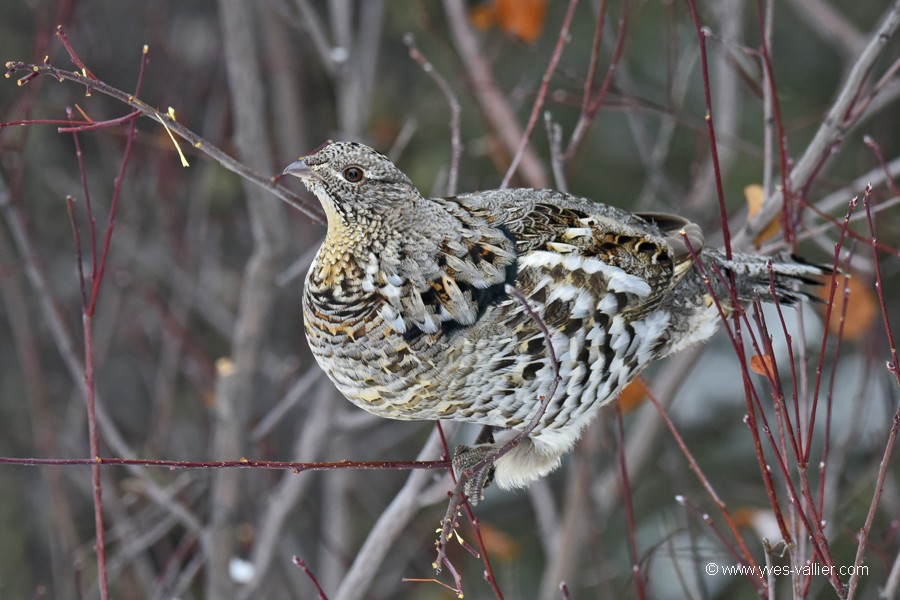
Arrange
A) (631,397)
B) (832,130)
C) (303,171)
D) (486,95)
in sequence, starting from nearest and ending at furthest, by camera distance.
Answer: (303,171) → (832,130) → (631,397) → (486,95)

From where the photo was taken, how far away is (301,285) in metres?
6.08

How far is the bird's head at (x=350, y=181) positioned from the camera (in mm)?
2383

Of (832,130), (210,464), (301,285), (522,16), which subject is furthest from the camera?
(301,285)

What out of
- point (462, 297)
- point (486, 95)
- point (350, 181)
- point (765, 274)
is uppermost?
point (486, 95)

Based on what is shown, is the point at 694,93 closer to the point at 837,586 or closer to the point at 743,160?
the point at 743,160

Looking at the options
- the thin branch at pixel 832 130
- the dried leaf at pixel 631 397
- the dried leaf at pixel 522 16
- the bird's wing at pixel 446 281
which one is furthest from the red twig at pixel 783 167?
the dried leaf at pixel 522 16

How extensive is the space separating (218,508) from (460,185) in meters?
3.16

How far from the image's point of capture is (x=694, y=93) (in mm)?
7273

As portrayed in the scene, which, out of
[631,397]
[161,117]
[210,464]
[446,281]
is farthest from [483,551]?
[631,397]

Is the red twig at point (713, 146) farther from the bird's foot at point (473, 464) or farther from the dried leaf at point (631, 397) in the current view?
the dried leaf at point (631, 397)

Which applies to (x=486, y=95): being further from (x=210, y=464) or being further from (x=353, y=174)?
(x=210, y=464)

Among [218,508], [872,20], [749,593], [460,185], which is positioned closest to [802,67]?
[872,20]

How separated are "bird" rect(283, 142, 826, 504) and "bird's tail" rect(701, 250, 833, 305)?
265 mm

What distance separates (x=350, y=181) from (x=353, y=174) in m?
0.02
